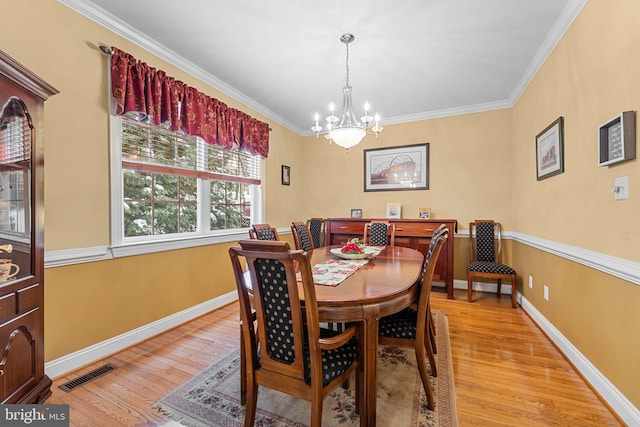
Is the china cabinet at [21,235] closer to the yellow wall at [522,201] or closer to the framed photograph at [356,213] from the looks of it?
the yellow wall at [522,201]

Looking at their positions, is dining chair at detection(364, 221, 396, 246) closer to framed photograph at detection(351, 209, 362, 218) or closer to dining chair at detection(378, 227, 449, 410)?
framed photograph at detection(351, 209, 362, 218)

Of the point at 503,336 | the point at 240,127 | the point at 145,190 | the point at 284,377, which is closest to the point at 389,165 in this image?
the point at 240,127

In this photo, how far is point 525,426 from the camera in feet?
4.83

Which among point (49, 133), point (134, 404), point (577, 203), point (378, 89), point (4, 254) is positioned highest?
A: point (378, 89)

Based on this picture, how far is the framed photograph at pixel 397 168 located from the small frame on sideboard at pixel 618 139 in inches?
98.8

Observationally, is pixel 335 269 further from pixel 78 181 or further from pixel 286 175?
pixel 286 175

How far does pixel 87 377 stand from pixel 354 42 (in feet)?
10.9

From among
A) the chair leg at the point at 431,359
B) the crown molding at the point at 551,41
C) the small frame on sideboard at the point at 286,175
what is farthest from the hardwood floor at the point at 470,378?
the crown molding at the point at 551,41

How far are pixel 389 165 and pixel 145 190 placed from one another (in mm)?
3370

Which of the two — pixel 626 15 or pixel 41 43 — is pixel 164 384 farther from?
pixel 626 15

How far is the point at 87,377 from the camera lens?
6.24 ft

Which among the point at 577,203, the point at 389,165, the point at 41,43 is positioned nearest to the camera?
the point at 41,43

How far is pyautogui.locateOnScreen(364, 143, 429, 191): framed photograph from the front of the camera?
13.9ft

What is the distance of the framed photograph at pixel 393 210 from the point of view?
4316mm
